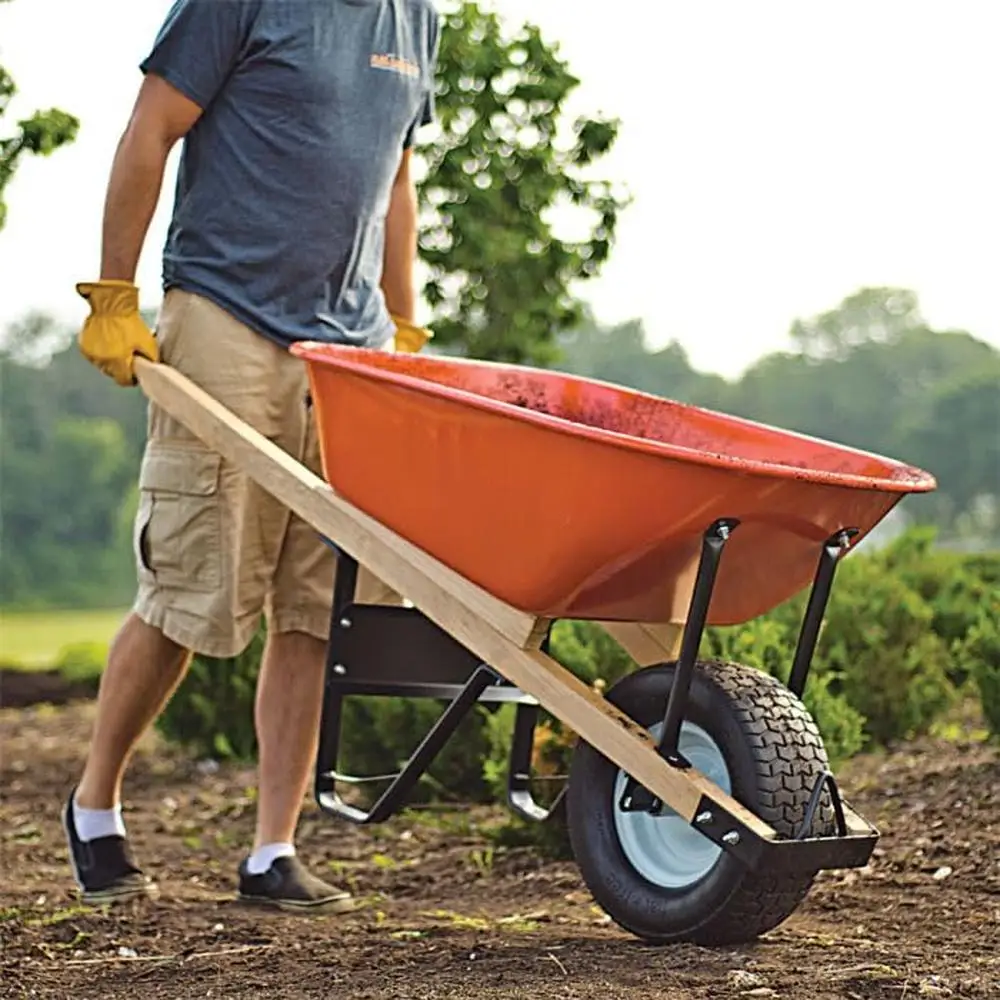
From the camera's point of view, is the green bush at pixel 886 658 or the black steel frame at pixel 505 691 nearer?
the black steel frame at pixel 505 691

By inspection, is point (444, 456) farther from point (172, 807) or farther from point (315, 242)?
point (172, 807)

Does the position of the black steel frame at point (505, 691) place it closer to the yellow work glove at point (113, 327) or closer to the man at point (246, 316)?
the man at point (246, 316)

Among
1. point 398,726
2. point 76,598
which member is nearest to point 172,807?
point 398,726

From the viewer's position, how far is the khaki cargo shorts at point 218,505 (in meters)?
3.08

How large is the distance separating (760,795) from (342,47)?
1.54 metres

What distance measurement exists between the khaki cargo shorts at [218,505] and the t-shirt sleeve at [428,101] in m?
0.54

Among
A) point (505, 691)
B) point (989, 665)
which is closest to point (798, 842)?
point (505, 691)

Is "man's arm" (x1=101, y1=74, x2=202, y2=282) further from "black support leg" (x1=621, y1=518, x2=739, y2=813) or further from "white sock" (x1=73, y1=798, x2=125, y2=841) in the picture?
"black support leg" (x1=621, y1=518, x2=739, y2=813)

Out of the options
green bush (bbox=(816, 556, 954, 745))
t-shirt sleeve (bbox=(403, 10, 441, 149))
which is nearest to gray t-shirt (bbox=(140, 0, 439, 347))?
t-shirt sleeve (bbox=(403, 10, 441, 149))

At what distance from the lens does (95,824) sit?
3.17 meters

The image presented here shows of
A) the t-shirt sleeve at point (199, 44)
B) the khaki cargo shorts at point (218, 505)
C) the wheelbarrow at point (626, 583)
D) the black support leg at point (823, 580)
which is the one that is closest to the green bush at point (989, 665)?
the wheelbarrow at point (626, 583)

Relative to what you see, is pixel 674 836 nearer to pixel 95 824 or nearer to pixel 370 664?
pixel 370 664

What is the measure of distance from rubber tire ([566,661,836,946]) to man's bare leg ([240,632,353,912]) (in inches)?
31.7

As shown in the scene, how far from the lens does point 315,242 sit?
3100 mm
